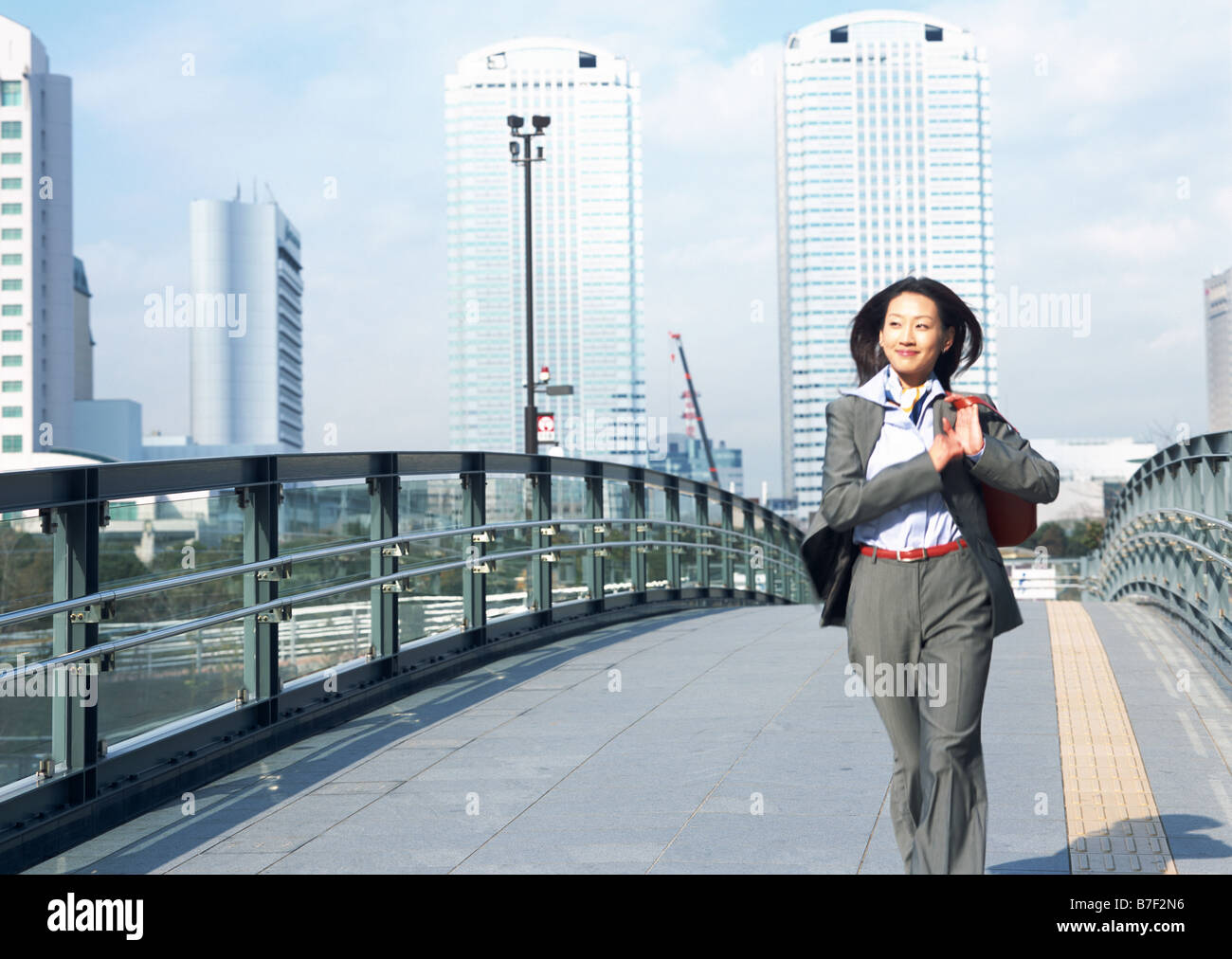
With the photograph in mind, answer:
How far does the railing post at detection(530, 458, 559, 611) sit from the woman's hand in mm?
6900

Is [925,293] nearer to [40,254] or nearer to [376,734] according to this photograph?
[376,734]

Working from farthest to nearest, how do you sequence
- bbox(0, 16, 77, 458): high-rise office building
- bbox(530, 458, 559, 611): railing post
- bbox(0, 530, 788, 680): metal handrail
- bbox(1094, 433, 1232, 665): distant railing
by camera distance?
bbox(0, 16, 77, 458): high-rise office building
bbox(530, 458, 559, 611): railing post
bbox(1094, 433, 1232, 665): distant railing
bbox(0, 530, 788, 680): metal handrail

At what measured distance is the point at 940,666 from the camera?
10.8 feet

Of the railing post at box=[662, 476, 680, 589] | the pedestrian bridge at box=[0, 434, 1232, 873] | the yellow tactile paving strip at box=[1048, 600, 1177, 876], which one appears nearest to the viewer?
the yellow tactile paving strip at box=[1048, 600, 1177, 876]

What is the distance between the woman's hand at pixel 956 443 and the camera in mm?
3195

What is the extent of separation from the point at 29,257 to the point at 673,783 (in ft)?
413

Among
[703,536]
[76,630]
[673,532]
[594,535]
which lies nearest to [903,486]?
[76,630]

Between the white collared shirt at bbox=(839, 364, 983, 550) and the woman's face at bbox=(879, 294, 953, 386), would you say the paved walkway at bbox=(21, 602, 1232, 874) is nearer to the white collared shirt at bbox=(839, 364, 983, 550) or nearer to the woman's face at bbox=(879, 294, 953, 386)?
the white collared shirt at bbox=(839, 364, 983, 550)

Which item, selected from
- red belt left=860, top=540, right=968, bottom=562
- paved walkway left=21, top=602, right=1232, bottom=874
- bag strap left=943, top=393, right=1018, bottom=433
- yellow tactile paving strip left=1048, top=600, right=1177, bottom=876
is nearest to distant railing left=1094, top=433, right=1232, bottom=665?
paved walkway left=21, top=602, right=1232, bottom=874

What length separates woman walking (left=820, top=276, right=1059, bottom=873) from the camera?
10.7 feet

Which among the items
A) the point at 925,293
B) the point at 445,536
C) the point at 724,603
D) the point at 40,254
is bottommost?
the point at 724,603
